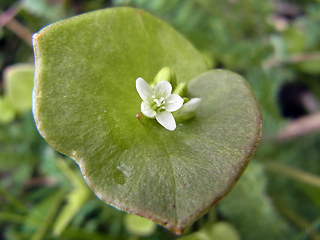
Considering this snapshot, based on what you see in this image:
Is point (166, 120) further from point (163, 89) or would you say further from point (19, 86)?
point (19, 86)

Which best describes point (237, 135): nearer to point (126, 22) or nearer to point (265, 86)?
point (126, 22)

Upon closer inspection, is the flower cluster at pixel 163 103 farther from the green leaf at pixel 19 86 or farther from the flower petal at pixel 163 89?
the green leaf at pixel 19 86

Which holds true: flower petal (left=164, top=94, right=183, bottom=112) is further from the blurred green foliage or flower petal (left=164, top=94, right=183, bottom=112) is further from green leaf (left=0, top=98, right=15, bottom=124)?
green leaf (left=0, top=98, right=15, bottom=124)

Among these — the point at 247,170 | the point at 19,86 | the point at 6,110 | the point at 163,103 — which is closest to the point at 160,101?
the point at 163,103

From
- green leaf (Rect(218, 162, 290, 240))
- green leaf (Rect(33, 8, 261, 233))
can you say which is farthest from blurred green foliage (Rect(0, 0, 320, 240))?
green leaf (Rect(33, 8, 261, 233))

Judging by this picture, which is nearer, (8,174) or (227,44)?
(227,44)

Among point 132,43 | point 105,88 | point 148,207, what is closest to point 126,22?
point 132,43

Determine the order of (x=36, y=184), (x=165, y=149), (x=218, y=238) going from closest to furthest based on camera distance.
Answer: (x=165, y=149) < (x=218, y=238) < (x=36, y=184)

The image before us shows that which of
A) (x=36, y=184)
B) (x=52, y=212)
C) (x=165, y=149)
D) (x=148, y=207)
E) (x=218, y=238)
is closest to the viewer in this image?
(x=148, y=207)
